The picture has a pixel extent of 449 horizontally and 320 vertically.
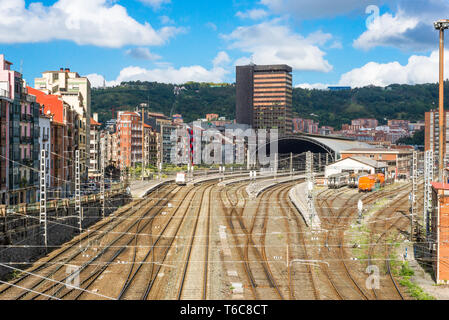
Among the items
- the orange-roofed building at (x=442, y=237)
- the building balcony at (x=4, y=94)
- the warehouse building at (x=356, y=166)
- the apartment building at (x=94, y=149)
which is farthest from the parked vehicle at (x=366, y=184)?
the apartment building at (x=94, y=149)

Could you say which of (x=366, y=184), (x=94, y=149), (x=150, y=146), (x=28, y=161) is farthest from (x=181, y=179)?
(x=150, y=146)


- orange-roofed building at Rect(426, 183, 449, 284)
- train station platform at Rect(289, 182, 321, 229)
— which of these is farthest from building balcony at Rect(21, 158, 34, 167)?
orange-roofed building at Rect(426, 183, 449, 284)

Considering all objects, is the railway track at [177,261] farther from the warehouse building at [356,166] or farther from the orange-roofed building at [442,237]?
the warehouse building at [356,166]

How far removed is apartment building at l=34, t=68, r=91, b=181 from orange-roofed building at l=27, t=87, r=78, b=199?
269 inches

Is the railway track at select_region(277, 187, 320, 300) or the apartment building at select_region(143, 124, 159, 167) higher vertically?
the apartment building at select_region(143, 124, 159, 167)

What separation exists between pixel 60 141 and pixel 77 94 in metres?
19.0

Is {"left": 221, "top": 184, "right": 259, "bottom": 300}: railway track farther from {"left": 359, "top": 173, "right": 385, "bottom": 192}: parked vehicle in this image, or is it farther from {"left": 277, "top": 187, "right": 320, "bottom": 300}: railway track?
{"left": 359, "top": 173, "right": 385, "bottom": 192}: parked vehicle

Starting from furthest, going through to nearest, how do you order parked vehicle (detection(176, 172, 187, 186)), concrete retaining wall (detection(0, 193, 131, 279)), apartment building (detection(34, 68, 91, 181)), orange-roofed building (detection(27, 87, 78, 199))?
parked vehicle (detection(176, 172, 187, 186)), apartment building (detection(34, 68, 91, 181)), orange-roofed building (detection(27, 87, 78, 199)), concrete retaining wall (detection(0, 193, 131, 279))

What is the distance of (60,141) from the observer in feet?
221

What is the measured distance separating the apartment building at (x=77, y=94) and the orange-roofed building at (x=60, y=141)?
22.4 feet

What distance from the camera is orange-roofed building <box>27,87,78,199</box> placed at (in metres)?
64.6

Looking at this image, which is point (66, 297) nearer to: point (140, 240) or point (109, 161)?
point (140, 240)

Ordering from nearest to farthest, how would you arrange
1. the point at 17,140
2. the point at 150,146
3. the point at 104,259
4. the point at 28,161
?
the point at 104,259
the point at 17,140
the point at 28,161
the point at 150,146

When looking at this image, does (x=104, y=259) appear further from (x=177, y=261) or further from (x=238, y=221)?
(x=238, y=221)
